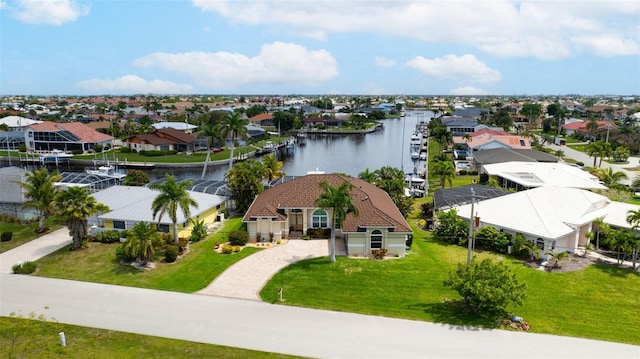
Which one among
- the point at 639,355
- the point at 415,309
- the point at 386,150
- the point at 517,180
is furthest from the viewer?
the point at 386,150

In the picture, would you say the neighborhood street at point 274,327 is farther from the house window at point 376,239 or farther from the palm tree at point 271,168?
the palm tree at point 271,168

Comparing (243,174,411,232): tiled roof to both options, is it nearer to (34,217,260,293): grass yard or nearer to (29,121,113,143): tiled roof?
(34,217,260,293): grass yard

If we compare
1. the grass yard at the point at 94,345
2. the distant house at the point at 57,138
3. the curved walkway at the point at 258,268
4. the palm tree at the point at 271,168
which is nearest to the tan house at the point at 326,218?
the curved walkway at the point at 258,268

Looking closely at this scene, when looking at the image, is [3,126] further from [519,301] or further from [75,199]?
[519,301]

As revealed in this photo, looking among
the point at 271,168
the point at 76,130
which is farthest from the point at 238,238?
the point at 76,130

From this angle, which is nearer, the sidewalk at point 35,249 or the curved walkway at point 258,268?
the curved walkway at point 258,268

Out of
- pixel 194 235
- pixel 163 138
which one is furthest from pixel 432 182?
pixel 163 138

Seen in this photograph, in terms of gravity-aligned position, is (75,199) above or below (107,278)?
above
